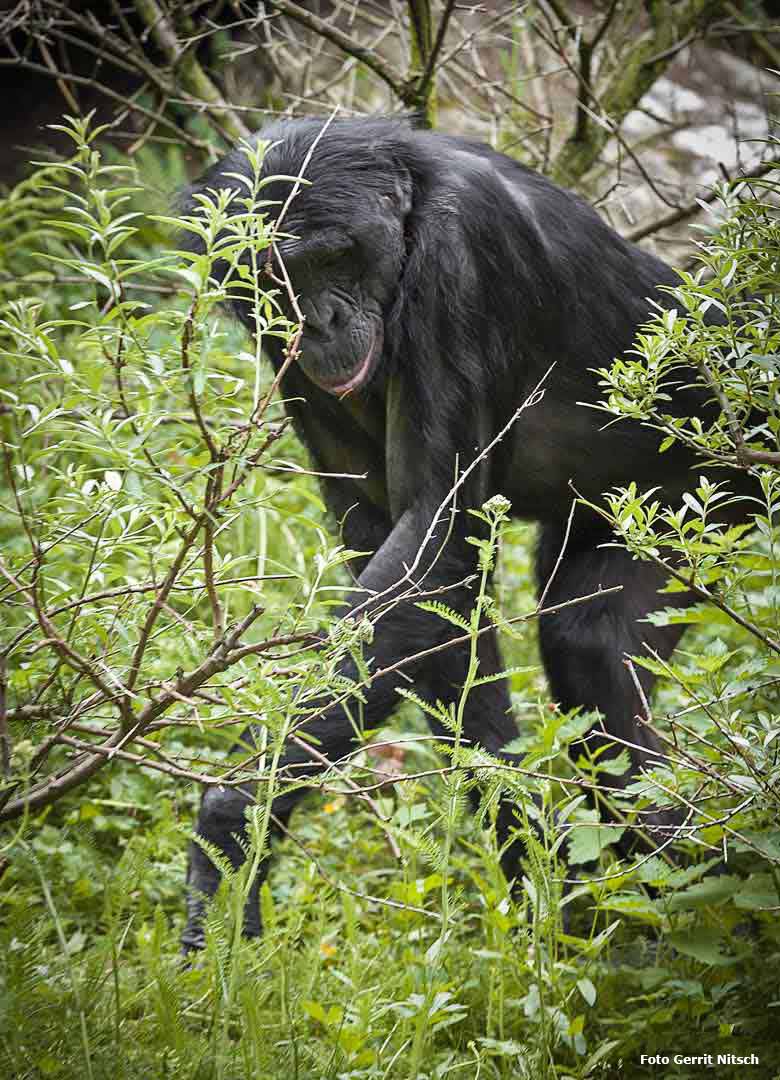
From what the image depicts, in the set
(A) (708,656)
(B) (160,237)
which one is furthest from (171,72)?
(A) (708,656)

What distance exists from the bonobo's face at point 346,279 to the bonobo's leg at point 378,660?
1.30 feet

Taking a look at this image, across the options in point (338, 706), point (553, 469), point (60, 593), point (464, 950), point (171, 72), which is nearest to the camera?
point (60, 593)

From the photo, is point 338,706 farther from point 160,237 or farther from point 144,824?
point 160,237

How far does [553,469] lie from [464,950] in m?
1.33

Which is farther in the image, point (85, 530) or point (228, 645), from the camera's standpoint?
point (85, 530)

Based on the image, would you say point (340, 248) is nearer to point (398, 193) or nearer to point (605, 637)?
point (398, 193)

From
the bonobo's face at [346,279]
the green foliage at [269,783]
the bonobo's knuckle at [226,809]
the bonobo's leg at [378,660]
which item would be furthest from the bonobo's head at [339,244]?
the bonobo's knuckle at [226,809]

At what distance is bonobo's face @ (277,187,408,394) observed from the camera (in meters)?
2.96

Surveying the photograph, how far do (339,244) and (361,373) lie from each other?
1.05 feet

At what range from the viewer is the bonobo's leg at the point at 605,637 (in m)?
3.44

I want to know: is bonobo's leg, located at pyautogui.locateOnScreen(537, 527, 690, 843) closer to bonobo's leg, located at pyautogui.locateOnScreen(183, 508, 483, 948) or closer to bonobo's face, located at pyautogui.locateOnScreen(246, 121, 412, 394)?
bonobo's leg, located at pyautogui.locateOnScreen(183, 508, 483, 948)

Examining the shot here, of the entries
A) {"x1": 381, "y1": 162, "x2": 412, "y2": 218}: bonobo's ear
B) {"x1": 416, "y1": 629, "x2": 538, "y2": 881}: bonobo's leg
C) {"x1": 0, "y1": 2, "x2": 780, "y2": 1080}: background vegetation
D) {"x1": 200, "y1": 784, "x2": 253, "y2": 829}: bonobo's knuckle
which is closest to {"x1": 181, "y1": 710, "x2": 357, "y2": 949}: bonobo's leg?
{"x1": 200, "y1": 784, "x2": 253, "y2": 829}: bonobo's knuckle

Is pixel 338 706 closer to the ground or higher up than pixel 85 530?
closer to the ground

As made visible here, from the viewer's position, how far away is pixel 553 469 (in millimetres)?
3412
